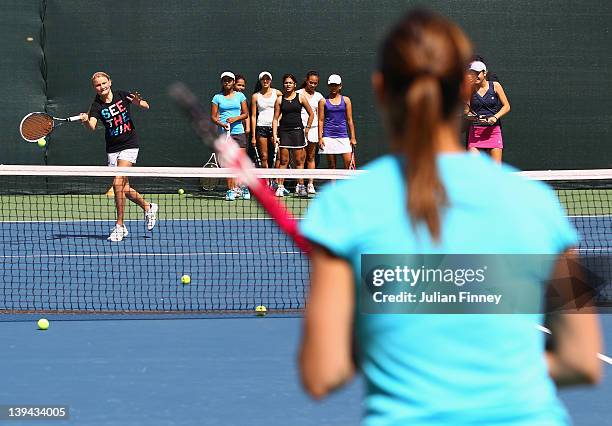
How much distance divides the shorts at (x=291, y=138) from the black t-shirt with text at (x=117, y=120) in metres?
3.90

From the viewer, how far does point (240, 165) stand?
7.35 ft

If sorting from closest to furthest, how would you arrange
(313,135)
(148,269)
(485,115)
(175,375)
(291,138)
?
(175,375) < (148,269) < (485,115) < (291,138) < (313,135)

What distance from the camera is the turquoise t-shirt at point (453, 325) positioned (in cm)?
141

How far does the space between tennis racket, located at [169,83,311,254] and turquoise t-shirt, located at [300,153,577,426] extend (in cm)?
22

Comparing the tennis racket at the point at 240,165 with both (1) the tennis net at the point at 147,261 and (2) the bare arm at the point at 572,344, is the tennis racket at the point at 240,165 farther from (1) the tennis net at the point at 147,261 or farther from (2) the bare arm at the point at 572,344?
(1) the tennis net at the point at 147,261

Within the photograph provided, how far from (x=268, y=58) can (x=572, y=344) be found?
13.8 metres

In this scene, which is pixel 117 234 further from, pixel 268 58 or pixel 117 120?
pixel 268 58

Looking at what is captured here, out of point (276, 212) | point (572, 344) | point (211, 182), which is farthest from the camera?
point (211, 182)

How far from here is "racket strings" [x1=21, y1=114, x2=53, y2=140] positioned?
38.1ft

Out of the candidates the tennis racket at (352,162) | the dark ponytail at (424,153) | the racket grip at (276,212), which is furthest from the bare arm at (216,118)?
the dark ponytail at (424,153)

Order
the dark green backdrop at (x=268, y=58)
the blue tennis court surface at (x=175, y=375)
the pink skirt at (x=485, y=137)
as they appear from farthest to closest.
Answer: the dark green backdrop at (x=268, y=58)
the pink skirt at (x=485, y=137)
the blue tennis court surface at (x=175, y=375)

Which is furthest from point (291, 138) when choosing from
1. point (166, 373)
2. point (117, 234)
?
point (166, 373)

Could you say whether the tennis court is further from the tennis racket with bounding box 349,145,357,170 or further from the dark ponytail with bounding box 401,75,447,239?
the dark ponytail with bounding box 401,75,447,239

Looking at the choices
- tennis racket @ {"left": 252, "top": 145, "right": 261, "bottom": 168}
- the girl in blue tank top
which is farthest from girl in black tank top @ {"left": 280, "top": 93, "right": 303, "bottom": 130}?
the girl in blue tank top
